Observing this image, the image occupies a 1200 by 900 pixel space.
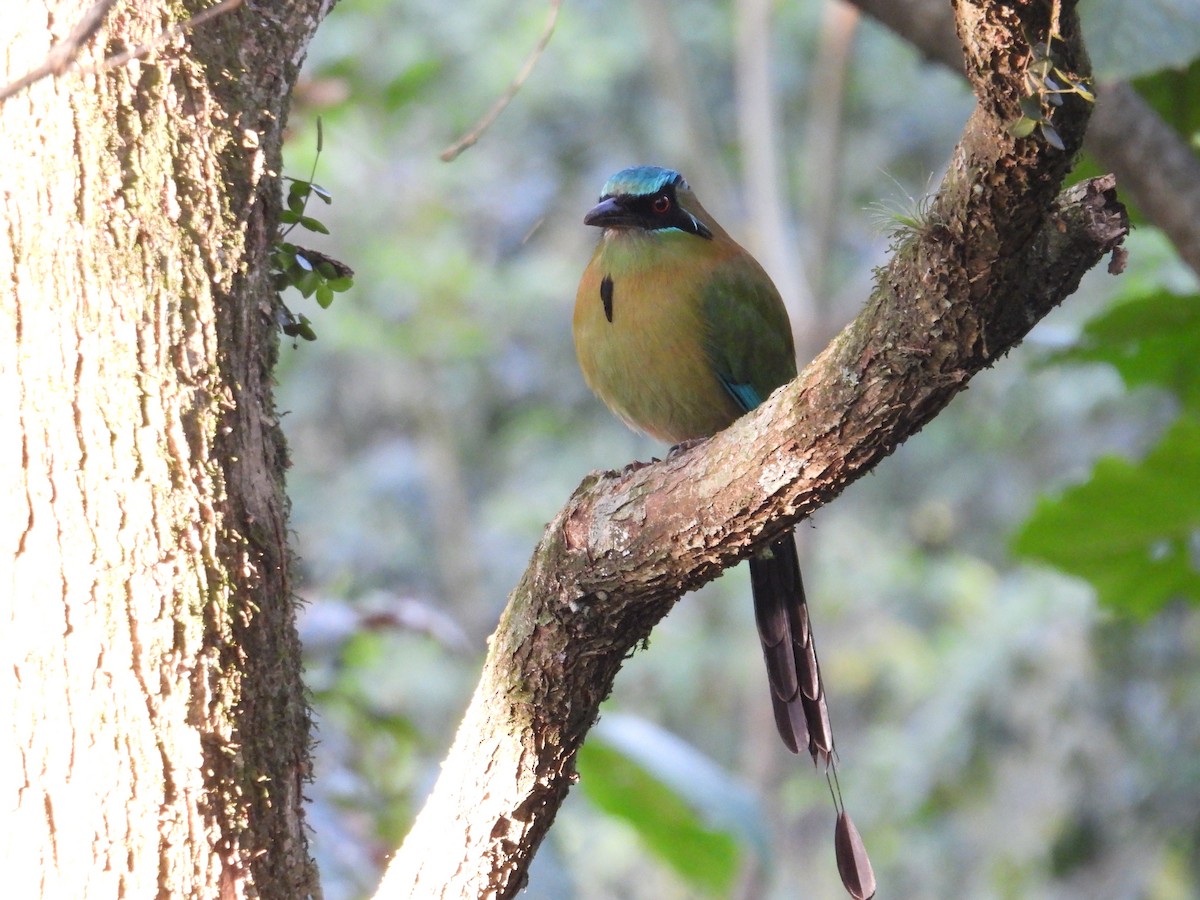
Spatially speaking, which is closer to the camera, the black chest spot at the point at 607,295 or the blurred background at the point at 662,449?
the black chest spot at the point at 607,295

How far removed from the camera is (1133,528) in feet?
12.0

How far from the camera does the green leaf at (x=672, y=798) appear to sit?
11.8 ft

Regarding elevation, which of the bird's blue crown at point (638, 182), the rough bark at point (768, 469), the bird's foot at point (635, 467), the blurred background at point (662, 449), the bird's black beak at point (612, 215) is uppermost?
the blurred background at point (662, 449)

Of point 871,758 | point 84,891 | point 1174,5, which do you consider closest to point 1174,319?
point 1174,5

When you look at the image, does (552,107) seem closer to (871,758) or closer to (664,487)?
(871,758)

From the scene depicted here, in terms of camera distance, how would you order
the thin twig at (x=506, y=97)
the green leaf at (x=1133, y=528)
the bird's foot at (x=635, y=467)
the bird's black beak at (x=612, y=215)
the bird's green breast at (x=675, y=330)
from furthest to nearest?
the green leaf at (x=1133, y=528), the bird's black beak at (x=612, y=215), the bird's green breast at (x=675, y=330), the thin twig at (x=506, y=97), the bird's foot at (x=635, y=467)

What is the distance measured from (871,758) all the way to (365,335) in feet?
15.4

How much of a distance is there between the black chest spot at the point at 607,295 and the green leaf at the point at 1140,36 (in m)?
1.19

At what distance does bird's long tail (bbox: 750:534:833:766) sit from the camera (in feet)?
8.62

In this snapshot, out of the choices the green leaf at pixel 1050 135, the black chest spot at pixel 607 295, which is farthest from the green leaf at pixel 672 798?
the green leaf at pixel 1050 135

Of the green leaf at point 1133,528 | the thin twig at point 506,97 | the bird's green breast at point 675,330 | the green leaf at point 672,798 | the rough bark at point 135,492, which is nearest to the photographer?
the rough bark at point 135,492

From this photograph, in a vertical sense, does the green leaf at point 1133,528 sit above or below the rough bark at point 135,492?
above

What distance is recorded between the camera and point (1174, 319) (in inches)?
136

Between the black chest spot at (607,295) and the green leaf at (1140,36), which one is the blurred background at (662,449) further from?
the green leaf at (1140,36)
